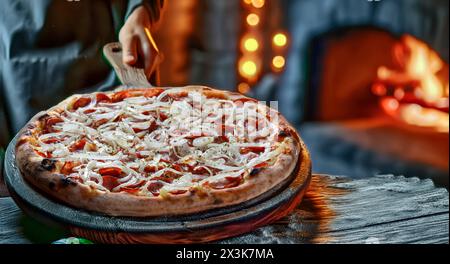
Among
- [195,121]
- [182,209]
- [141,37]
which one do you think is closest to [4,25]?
[141,37]

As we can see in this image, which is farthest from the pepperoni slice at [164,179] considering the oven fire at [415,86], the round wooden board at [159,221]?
the oven fire at [415,86]

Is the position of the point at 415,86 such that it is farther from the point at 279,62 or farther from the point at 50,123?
the point at 50,123

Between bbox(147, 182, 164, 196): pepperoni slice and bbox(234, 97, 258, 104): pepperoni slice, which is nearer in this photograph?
bbox(147, 182, 164, 196): pepperoni slice

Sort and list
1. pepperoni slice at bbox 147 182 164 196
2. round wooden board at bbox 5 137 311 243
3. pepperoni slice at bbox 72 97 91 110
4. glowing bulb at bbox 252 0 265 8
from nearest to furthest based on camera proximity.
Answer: round wooden board at bbox 5 137 311 243 → pepperoni slice at bbox 147 182 164 196 → glowing bulb at bbox 252 0 265 8 → pepperoni slice at bbox 72 97 91 110

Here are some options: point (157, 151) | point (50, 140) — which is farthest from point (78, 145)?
point (157, 151)

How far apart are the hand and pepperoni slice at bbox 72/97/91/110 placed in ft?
0.44

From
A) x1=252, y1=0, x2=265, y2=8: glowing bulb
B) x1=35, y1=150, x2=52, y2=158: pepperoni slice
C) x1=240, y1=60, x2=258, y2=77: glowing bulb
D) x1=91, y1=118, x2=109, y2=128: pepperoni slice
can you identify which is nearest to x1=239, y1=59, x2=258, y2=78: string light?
x1=240, y1=60, x2=258, y2=77: glowing bulb

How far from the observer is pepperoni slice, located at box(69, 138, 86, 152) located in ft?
4.45

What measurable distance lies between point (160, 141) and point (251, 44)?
0.28 metres

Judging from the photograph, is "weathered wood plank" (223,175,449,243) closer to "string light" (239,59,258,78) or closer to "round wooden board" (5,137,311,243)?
"round wooden board" (5,137,311,243)

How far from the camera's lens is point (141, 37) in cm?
140

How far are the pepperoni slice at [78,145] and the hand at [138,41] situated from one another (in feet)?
0.69
